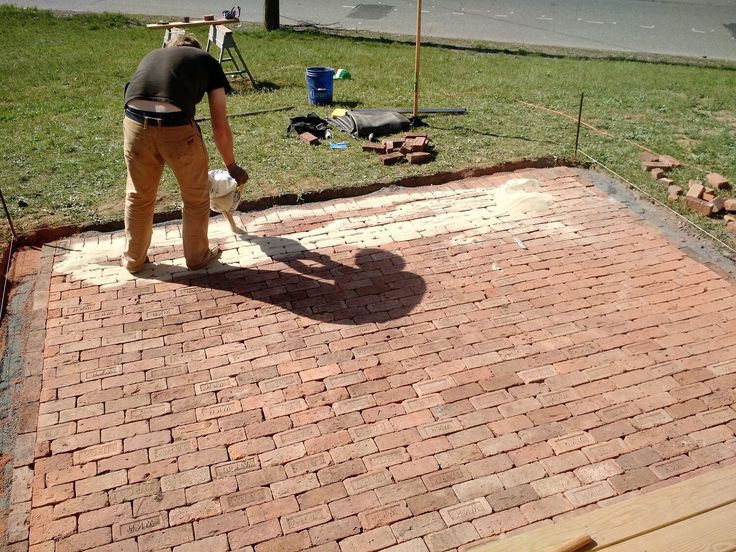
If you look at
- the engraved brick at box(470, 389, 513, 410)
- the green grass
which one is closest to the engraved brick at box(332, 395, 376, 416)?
the engraved brick at box(470, 389, 513, 410)

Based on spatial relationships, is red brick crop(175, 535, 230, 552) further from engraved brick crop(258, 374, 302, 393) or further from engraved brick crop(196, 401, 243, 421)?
engraved brick crop(258, 374, 302, 393)

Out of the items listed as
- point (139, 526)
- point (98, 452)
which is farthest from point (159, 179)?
point (139, 526)

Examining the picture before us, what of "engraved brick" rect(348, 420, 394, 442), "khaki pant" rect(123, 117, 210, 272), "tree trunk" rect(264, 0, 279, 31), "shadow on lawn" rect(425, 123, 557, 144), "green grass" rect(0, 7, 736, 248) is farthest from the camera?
"tree trunk" rect(264, 0, 279, 31)

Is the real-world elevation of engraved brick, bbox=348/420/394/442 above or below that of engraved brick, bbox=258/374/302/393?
below

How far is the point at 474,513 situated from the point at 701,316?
2.80 metres

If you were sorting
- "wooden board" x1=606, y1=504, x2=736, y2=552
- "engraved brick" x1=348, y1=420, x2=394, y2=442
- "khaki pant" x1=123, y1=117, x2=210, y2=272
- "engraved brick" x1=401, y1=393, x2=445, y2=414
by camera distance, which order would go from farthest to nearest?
1. "khaki pant" x1=123, y1=117, x2=210, y2=272
2. "engraved brick" x1=401, y1=393, x2=445, y2=414
3. "engraved brick" x1=348, y1=420, x2=394, y2=442
4. "wooden board" x1=606, y1=504, x2=736, y2=552

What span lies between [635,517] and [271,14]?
1491 centimetres

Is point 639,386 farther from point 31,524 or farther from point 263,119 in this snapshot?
point 263,119

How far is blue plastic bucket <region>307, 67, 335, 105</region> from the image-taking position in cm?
988

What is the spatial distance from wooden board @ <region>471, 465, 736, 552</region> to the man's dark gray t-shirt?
3847mm

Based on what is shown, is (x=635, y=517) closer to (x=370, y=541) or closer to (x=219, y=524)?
(x=370, y=541)

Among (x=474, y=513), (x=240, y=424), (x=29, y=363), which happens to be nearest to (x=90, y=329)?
(x=29, y=363)

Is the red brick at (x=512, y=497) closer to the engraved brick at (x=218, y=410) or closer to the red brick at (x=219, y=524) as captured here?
the red brick at (x=219, y=524)

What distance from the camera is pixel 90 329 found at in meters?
5.07
